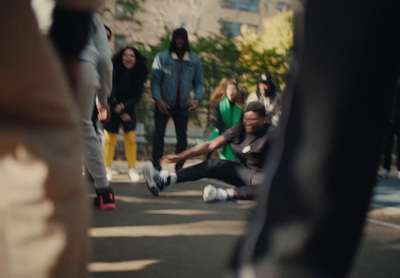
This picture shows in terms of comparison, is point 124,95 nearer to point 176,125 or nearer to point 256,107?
point 176,125

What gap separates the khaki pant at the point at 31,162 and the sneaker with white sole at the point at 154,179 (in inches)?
166

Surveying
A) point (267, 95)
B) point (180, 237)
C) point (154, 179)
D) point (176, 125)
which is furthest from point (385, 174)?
point (180, 237)

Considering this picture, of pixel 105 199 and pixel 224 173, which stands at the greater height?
pixel 105 199

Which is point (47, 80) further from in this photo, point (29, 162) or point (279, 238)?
point (279, 238)

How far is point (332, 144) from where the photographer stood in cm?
125

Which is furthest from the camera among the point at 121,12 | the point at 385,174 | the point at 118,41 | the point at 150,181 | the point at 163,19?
the point at 163,19

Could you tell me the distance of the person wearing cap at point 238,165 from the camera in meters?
5.23

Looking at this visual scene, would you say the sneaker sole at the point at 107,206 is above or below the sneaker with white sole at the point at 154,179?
above

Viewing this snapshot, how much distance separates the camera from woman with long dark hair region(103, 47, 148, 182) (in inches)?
265

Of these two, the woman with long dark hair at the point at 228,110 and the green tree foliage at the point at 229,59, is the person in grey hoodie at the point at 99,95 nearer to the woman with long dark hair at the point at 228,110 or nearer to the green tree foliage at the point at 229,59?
the woman with long dark hair at the point at 228,110

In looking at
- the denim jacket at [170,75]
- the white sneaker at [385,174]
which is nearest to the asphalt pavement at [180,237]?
the denim jacket at [170,75]

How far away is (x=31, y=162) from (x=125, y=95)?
5733 millimetres

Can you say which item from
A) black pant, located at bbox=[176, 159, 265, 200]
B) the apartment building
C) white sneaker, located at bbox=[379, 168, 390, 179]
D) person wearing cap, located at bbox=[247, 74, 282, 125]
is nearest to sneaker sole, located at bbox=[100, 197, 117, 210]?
black pant, located at bbox=[176, 159, 265, 200]

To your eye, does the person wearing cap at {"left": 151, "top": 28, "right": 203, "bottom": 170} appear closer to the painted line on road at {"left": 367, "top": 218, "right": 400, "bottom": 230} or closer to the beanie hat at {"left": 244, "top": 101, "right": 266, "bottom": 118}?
the beanie hat at {"left": 244, "top": 101, "right": 266, "bottom": 118}
